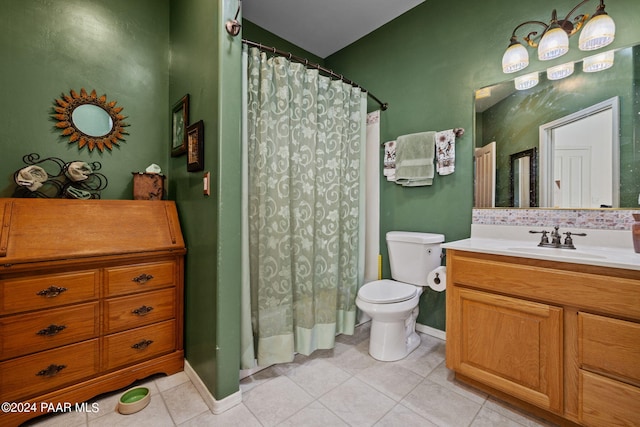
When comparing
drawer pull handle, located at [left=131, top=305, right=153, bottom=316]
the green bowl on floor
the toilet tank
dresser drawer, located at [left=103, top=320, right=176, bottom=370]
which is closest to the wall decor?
drawer pull handle, located at [left=131, top=305, right=153, bottom=316]

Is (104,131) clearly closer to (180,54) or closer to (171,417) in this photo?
(180,54)

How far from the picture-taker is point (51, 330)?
131cm

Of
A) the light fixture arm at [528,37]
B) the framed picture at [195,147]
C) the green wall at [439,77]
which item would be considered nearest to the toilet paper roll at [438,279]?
the green wall at [439,77]

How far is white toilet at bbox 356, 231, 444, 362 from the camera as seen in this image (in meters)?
1.78

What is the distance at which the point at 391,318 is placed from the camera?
5.90ft

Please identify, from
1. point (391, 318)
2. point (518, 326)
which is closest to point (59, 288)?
point (391, 318)

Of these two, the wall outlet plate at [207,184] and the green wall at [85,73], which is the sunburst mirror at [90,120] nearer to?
the green wall at [85,73]

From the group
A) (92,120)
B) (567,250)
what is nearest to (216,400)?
(92,120)

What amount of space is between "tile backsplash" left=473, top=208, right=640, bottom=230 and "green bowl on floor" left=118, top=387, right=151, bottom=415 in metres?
2.35

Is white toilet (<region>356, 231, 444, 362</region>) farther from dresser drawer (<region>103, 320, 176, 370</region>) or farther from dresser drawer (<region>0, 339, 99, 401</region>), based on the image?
dresser drawer (<region>0, 339, 99, 401</region>)

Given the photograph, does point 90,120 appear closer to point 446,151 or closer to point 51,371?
point 51,371

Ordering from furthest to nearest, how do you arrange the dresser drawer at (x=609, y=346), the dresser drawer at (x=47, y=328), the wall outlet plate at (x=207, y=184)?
1. the wall outlet plate at (x=207, y=184)
2. the dresser drawer at (x=47, y=328)
3. the dresser drawer at (x=609, y=346)

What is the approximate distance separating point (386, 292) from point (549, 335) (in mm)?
948

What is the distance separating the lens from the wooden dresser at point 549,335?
3.52 feet
